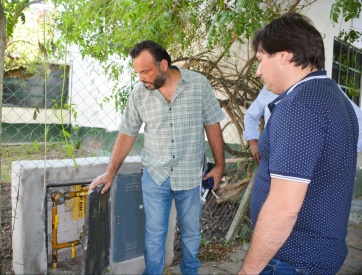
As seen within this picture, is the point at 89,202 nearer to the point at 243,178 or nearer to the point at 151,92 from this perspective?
the point at 151,92

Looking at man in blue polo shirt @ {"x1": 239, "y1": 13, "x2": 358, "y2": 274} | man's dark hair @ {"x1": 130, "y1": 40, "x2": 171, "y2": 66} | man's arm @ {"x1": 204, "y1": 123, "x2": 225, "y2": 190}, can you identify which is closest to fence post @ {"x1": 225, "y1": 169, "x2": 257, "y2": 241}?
man's arm @ {"x1": 204, "y1": 123, "x2": 225, "y2": 190}

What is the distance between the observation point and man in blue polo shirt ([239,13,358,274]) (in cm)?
116

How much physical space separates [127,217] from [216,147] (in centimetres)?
105

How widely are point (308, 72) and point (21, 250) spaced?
2.54 metres

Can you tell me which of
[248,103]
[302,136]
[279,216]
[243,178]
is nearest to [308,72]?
[302,136]

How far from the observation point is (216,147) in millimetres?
2854

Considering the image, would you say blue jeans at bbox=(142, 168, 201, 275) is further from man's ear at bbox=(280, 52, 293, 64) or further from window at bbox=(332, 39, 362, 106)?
window at bbox=(332, 39, 362, 106)

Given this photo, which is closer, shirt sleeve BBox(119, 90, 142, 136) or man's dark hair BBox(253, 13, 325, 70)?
man's dark hair BBox(253, 13, 325, 70)

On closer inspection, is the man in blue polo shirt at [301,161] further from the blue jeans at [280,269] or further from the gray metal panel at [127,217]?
the gray metal panel at [127,217]

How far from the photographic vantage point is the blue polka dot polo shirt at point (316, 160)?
1154 mm

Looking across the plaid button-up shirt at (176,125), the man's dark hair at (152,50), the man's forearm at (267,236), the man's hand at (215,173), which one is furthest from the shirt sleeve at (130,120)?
the man's forearm at (267,236)

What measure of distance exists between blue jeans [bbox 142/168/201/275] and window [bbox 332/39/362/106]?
456 centimetres

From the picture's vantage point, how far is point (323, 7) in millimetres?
5770

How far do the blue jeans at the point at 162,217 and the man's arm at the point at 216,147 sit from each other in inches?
8.3
